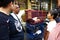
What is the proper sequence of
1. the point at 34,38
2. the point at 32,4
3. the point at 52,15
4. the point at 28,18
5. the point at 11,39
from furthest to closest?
1. the point at 32,4
2. the point at 28,18
3. the point at 34,38
4. the point at 52,15
5. the point at 11,39

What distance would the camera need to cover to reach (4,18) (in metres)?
1.87

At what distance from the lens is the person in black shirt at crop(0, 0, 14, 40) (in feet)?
6.02

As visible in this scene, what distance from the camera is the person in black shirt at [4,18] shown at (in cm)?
183

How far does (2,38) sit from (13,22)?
367 mm

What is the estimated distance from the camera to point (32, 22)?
13.7 ft

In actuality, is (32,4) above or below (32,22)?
above

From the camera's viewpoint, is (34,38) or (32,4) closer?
(34,38)

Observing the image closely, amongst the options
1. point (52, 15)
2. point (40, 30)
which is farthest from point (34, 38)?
point (52, 15)

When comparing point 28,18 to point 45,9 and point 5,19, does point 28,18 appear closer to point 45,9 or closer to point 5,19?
point 45,9

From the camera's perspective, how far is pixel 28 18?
4352 mm

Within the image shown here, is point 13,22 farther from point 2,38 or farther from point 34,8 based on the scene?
point 34,8

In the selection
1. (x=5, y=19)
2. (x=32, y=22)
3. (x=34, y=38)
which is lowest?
(x=34, y=38)

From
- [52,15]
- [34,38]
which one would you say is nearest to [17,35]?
[52,15]

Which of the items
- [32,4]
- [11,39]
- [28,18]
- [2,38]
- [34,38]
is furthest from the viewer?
[32,4]
